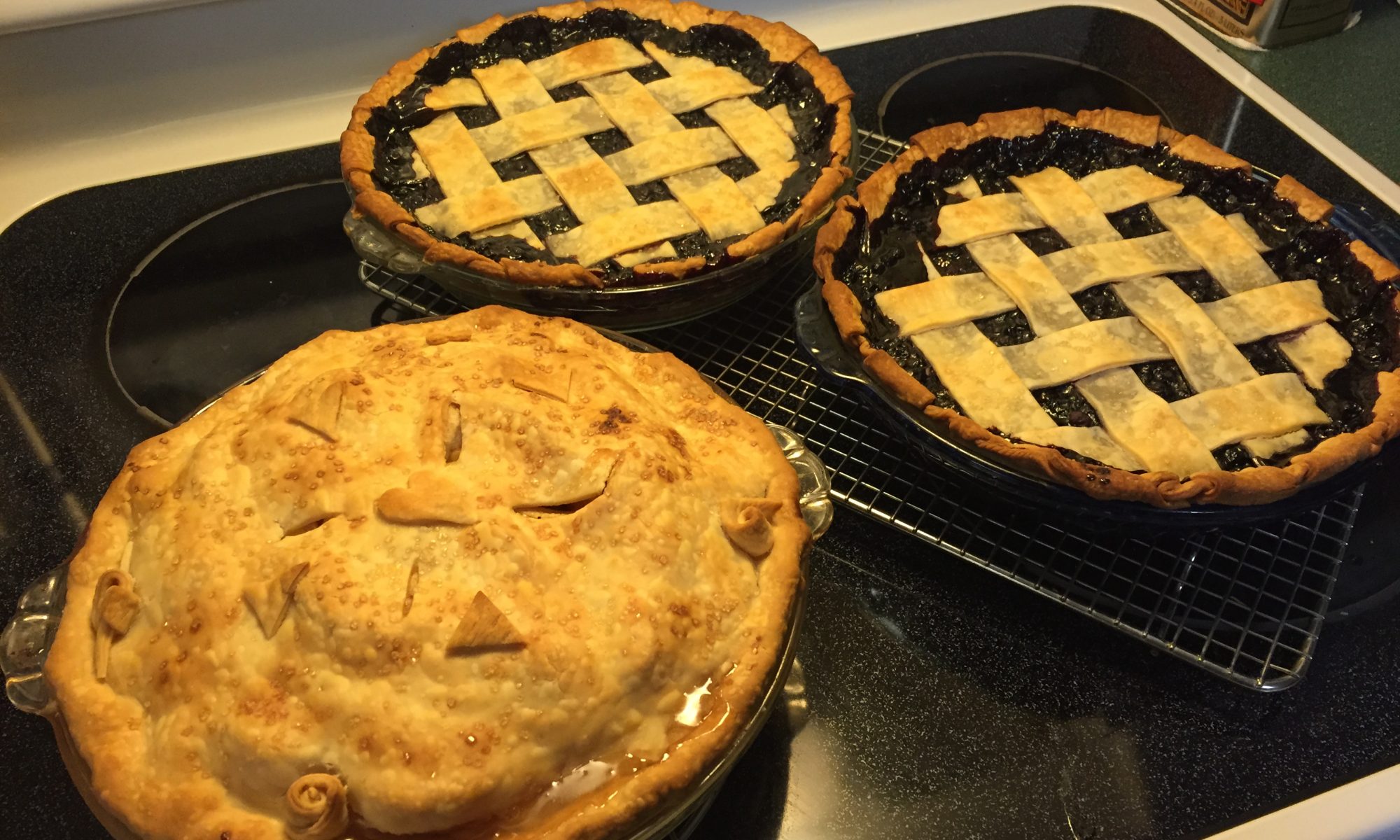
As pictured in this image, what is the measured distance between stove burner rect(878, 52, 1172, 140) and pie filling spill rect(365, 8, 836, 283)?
1.03 ft

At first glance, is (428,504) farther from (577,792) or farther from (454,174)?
(454,174)

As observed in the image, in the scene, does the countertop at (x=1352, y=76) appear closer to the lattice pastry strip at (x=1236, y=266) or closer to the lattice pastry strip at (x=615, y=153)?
the lattice pastry strip at (x=1236, y=266)

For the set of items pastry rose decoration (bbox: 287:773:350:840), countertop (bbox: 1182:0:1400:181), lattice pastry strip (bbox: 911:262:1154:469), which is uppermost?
countertop (bbox: 1182:0:1400:181)

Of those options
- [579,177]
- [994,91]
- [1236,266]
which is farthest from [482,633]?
[994,91]

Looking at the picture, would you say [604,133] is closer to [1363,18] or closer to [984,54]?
[984,54]

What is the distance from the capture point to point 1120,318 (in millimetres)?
1302

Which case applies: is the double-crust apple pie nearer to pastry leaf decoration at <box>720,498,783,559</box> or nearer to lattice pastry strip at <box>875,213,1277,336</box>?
pastry leaf decoration at <box>720,498,783,559</box>

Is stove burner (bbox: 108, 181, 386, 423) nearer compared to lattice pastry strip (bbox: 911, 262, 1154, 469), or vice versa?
lattice pastry strip (bbox: 911, 262, 1154, 469)

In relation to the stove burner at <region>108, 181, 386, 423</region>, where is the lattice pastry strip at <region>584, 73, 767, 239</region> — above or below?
above

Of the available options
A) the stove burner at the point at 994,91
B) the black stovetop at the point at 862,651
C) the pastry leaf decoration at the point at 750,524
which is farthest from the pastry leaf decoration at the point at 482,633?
the stove burner at the point at 994,91

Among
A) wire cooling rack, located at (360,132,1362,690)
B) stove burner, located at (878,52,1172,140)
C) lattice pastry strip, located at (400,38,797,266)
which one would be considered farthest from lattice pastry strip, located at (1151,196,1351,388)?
lattice pastry strip, located at (400,38,797,266)

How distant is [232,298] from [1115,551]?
4.62ft

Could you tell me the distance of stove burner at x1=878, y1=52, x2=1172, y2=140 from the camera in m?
1.86

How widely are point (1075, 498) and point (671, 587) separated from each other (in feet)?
1.61
